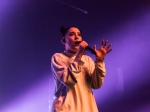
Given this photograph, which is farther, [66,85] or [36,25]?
[36,25]

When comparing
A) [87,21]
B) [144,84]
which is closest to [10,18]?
[87,21]

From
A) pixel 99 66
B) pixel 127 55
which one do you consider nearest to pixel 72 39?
pixel 99 66

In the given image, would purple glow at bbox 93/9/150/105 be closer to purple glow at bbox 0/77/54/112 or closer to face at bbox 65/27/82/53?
purple glow at bbox 0/77/54/112

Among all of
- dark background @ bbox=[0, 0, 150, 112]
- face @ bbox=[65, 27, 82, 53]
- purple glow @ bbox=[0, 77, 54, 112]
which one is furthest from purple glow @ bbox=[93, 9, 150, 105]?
face @ bbox=[65, 27, 82, 53]

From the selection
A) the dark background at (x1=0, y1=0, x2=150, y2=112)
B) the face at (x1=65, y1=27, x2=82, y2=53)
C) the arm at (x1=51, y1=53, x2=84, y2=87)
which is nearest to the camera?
the arm at (x1=51, y1=53, x2=84, y2=87)

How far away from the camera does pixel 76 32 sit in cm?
137

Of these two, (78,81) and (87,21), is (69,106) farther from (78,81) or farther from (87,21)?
(87,21)

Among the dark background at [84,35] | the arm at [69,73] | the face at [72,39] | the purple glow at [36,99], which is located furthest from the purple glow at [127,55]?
the arm at [69,73]

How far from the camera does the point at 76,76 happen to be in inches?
46.6

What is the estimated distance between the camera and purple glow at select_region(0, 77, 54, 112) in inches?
114

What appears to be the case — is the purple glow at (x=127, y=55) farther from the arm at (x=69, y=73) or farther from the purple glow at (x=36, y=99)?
the arm at (x=69, y=73)

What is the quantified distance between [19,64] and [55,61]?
5.85ft

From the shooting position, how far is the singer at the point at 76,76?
1.20 meters

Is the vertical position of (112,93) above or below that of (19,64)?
below
